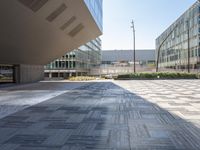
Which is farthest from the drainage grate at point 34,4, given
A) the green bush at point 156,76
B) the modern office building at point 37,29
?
the green bush at point 156,76

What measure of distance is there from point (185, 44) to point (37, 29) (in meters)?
51.1

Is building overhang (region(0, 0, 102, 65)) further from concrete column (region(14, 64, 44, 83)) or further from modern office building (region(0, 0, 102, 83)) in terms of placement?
concrete column (region(14, 64, 44, 83))

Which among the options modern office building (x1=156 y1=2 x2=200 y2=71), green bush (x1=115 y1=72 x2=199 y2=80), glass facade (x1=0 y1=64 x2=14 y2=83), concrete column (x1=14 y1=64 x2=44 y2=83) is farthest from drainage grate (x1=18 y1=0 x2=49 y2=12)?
modern office building (x1=156 y1=2 x2=200 y2=71)

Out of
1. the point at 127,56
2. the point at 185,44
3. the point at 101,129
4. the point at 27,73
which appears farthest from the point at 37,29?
the point at 127,56

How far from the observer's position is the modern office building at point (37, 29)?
19344 mm

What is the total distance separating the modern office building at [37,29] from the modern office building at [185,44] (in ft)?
80.1

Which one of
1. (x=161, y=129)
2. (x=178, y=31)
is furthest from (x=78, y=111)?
(x=178, y=31)

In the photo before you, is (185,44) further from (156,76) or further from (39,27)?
(39,27)

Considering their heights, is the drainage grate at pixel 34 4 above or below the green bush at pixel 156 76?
above

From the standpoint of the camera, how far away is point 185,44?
6731cm

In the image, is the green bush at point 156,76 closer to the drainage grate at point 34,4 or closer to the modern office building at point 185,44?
the modern office building at point 185,44

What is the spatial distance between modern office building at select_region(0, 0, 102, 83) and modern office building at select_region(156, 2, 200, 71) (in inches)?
961

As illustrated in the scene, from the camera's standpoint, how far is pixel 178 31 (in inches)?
2960

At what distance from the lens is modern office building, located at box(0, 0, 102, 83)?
1934 cm
